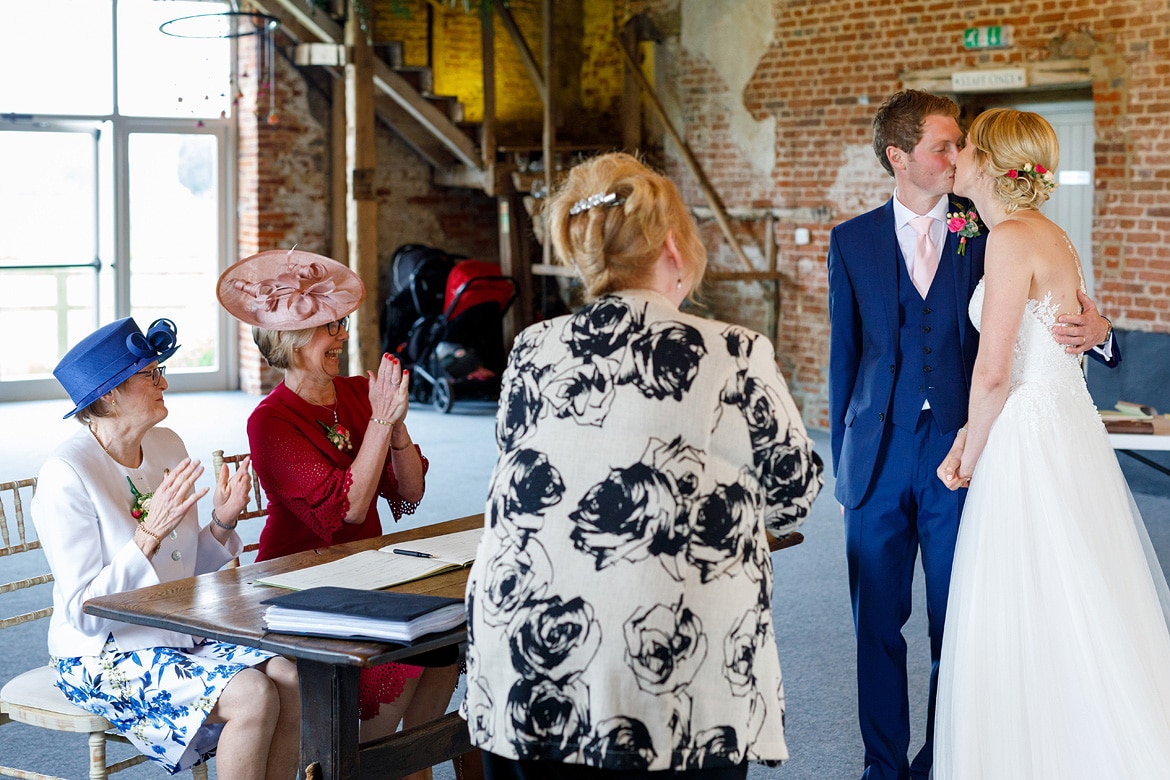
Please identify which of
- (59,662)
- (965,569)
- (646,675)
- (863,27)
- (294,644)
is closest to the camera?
(646,675)

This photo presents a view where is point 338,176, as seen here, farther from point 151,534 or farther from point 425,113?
point 151,534

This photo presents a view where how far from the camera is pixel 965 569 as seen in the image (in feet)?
9.72

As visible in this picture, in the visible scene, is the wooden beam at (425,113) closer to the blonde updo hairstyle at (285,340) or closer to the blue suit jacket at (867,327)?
the blonde updo hairstyle at (285,340)

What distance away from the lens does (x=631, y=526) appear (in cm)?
180

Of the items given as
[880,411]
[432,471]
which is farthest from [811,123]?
[880,411]

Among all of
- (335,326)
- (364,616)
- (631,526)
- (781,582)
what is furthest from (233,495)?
(781,582)

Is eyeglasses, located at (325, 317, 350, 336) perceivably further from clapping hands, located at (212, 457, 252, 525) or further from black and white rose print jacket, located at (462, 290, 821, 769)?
black and white rose print jacket, located at (462, 290, 821, 769)

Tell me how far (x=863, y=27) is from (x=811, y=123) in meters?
0.76

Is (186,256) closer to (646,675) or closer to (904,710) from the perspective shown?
(904,710)

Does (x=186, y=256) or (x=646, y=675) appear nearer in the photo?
(x=646, y=675)

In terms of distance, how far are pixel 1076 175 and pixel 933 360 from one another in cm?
527

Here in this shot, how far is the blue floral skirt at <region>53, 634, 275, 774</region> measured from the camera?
255 cm

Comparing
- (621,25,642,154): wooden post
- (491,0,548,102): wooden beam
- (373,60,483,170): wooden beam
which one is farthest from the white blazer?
(621,25,642,154): wooden post

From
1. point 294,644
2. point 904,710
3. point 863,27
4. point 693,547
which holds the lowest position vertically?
point 904,710
